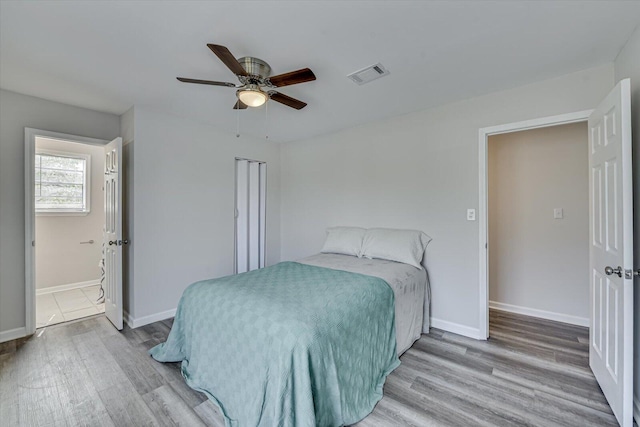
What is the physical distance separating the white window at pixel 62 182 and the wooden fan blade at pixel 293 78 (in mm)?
4287

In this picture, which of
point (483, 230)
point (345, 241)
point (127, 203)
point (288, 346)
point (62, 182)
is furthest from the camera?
point (62, 182)

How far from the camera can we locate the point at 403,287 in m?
2.49

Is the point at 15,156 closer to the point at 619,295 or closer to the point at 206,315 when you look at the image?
the point at 206,315

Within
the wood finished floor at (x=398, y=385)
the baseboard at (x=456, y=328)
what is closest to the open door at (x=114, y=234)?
the wood finished floor at (x=398, y=385)

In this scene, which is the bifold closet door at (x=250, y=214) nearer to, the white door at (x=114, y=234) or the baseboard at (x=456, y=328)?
the white door at (x=114, y=234)

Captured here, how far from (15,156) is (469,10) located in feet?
13.4

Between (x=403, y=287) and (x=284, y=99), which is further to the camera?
(x=403, y=287)

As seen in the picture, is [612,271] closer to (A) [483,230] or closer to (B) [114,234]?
(A) [483,230]

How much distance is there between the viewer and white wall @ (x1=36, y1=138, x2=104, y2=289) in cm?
411

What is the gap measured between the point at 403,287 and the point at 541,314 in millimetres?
2086

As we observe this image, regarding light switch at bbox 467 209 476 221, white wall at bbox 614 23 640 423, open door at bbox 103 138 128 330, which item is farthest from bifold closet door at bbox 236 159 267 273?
white wall at bbox 614 23 640 423

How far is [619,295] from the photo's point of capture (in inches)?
64.1

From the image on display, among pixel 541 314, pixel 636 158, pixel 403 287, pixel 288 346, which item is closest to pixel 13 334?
pixel 288 346

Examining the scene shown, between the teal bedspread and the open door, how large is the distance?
39.7 inches
